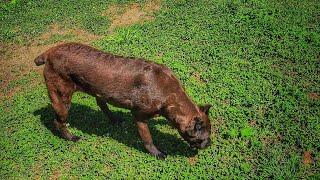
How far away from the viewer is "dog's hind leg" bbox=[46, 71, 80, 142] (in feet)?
26.6

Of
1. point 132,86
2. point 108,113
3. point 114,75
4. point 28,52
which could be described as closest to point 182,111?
point 132,86

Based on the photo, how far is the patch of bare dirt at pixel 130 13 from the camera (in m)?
12.8

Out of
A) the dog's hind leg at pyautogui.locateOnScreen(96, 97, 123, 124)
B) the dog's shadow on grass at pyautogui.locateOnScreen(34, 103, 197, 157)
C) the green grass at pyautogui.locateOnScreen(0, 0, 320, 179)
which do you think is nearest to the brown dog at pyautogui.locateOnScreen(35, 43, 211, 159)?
the dog's shadow on grass at pyautogui.locateOnScreen(34, 103, 197, 157)

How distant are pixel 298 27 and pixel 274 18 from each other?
0.83 m

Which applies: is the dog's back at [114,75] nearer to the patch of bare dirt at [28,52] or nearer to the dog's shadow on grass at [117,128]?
the dog's shadow on grass at [117,128]

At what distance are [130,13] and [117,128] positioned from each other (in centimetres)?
524

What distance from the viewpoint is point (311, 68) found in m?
9.85

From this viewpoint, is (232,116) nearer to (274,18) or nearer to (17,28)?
(274,18)

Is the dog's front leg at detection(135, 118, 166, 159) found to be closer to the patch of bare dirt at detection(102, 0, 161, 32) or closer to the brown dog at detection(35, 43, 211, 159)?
the brown dog at detection(35, 43, 211, 159)

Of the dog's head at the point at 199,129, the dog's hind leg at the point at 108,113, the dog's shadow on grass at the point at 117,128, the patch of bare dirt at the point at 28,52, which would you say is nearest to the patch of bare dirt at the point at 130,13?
the patch of bare dirt at the point at 28,52

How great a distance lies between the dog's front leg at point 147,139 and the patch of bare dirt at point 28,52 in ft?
14.6

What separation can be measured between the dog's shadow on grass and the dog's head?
34.3 inches

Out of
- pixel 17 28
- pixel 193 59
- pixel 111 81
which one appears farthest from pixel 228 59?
pixel 17 28

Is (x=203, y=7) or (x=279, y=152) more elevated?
(x=203, y=7)
